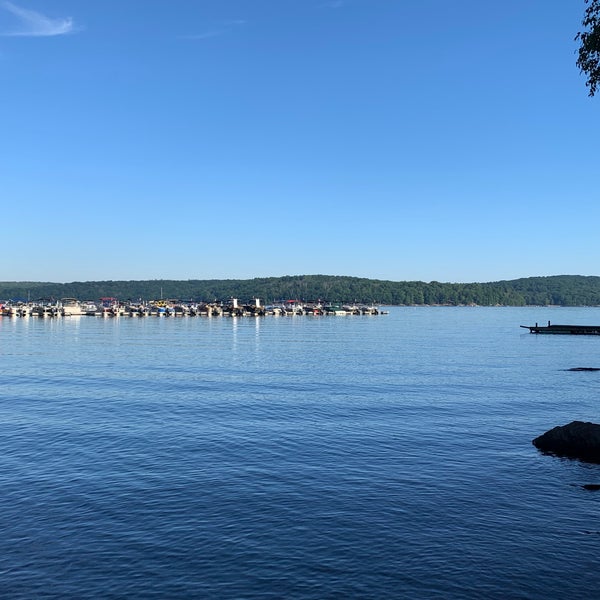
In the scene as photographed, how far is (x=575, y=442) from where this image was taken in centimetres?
3180

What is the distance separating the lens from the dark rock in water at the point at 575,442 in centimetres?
3138

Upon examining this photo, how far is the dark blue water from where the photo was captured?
17.2m

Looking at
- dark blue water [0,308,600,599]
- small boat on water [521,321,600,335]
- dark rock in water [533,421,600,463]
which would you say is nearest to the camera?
dark blue water [0,308,600,599]

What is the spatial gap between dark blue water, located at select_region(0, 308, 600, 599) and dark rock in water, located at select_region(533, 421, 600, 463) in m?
1.09

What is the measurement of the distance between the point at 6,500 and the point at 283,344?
304 feet

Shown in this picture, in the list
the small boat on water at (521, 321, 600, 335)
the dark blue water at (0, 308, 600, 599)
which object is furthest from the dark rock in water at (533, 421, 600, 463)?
the small boat on water at (521, 321, 600, 335)

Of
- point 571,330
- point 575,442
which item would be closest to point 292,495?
point 575,442

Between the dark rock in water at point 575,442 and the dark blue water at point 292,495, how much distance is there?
3.59 ft

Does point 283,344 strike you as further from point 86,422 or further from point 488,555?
point 488,555

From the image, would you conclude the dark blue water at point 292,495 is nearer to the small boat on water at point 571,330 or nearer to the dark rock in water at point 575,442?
the dark rock in water at point 575,442

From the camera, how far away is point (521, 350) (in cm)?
10500

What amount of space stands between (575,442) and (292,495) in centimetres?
1695

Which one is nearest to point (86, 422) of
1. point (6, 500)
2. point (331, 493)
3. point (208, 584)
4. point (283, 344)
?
point (6, 500)

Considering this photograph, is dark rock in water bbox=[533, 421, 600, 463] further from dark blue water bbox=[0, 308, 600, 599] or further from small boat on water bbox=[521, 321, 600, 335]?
small boat on water bbox=[521, 321, 600, 335]
